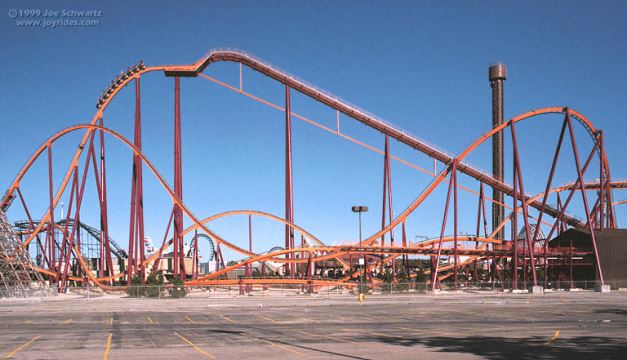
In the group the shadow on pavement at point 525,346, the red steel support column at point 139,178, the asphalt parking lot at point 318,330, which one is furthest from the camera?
the red steel support column at point 139,178

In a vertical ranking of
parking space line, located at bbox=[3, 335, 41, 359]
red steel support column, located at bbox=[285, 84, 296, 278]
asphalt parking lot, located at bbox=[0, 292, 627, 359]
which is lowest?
asphalt parking lot, located at bbox=[0, 292, 627, 359]

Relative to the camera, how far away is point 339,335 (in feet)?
80.1

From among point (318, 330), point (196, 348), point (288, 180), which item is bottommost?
point (318, 330)

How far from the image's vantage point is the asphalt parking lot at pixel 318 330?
19.9m

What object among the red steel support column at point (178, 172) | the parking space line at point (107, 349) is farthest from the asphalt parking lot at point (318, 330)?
the red steel support column at point (178, 172)

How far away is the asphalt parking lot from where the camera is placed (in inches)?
785

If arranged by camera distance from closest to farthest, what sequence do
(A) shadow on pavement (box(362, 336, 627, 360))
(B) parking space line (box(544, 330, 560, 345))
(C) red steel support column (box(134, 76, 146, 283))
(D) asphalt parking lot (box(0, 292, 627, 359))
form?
(A) shadow on pavement (box(362, 336, 627, 360)) < (D) asphalt parking lot (box(0, 292, 627, 359)) < (B) parking space line (box(544, 330, 560, 345)) < (C) red steel support column (box(134, 76, 146, 283))

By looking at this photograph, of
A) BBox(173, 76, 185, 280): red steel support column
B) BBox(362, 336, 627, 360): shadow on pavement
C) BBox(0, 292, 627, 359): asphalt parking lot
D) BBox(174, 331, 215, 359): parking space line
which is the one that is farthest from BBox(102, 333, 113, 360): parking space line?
BBox(173, 76, 185, 280): red steel support column

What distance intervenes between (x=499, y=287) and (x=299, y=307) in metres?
23.9

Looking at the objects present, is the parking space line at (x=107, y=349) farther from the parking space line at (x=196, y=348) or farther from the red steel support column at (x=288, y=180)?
the red steel support column at (x=288, y=180)

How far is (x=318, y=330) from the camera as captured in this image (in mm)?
26406

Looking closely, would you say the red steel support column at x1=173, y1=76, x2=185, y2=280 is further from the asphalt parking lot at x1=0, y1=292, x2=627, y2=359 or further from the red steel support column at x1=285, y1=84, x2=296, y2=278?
the asphalt parking lot at x1=0, y1=292, x2=627, y2=359

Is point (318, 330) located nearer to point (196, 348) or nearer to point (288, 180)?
point (196, 348)

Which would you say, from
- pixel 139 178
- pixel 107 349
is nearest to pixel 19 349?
pixel 107 349
